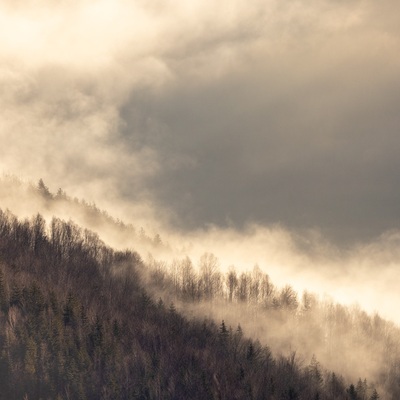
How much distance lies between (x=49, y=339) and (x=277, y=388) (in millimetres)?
62686

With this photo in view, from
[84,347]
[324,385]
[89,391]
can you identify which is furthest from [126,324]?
[324,385]

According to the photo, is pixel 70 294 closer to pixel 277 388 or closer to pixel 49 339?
pixel 49 339

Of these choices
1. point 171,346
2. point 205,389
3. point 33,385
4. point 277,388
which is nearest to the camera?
point 33,385

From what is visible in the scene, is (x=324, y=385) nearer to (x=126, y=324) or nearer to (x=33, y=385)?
(x=126, y=324)

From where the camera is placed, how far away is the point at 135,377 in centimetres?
15538

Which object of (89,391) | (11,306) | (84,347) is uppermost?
(11,306)

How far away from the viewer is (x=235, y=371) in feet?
563

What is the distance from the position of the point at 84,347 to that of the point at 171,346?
33.7 metres

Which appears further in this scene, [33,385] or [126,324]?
[126,324]

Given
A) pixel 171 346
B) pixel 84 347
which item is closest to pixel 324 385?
pixel 171 346

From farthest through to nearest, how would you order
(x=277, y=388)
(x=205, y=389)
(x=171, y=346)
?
(x=171, y=346), (x=277, y=388), (x=205, y=389)

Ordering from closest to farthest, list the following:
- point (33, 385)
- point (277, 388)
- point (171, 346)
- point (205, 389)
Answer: point (33, 385)
point (205, 389)
point (277, 388)
point (171, 346)

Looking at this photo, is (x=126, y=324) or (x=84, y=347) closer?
(x=84, y=347)

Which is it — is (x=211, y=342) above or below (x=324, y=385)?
above
